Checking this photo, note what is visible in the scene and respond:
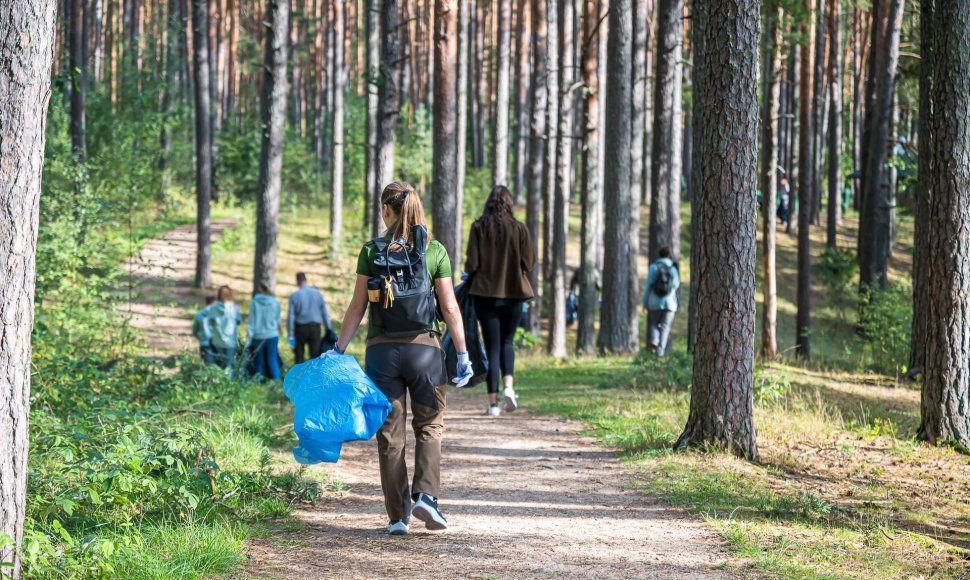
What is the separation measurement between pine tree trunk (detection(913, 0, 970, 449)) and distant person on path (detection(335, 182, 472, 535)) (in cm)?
496

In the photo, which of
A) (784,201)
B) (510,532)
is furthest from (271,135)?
(784,201)

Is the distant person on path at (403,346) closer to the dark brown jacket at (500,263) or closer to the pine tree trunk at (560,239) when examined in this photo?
the dark brown jacket at (500,263)

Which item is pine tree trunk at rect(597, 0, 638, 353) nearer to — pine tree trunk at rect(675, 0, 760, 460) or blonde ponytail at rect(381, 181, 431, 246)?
pine tree trunk at rect(675, 0, 760, 460)

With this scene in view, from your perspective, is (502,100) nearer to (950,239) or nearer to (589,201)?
(589,201)

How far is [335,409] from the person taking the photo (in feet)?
17.4

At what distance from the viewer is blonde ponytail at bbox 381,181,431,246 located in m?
5.44

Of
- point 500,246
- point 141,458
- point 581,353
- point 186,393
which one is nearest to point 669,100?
point 581,353

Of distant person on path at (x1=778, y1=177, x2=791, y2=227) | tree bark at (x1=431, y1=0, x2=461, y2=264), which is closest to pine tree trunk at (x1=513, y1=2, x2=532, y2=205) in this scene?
tree bark at (x1=431, y1=0, x2=461, y2=264)

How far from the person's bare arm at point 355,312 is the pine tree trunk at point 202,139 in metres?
19.1

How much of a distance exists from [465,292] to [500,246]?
1.88 ft

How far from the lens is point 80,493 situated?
5.36 m

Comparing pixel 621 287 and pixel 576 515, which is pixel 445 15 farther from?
pixel 576 515

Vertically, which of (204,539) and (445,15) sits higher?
(445,15)

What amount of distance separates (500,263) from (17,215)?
18.4ft
